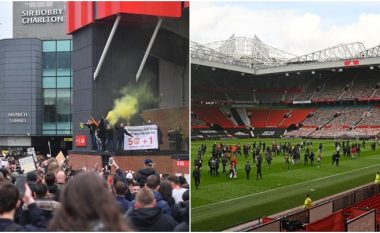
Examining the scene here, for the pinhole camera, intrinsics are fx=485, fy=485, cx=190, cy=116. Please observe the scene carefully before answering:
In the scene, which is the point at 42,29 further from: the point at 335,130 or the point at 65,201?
the point at 65,201

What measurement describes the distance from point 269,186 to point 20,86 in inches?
283

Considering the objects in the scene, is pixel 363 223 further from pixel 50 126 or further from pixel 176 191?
pixel 50 126

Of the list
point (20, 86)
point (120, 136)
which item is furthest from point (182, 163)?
point (20, 86)

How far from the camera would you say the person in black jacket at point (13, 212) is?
102 inches

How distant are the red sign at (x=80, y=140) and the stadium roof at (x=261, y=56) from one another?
7.30ft

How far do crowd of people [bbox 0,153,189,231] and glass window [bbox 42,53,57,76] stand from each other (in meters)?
7.78

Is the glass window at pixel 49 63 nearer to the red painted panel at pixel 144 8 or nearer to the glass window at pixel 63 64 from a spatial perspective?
the glass window at pixel 63 64

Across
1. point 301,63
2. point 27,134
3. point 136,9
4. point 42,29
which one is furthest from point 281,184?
point 42,29

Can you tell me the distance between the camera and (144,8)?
235 inches

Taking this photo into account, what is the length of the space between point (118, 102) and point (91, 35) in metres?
1.10

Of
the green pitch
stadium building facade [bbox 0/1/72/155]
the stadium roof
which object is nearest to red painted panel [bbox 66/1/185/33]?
the stadium roof

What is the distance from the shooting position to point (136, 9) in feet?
19.5

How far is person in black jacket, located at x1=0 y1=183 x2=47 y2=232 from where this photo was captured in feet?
8.48

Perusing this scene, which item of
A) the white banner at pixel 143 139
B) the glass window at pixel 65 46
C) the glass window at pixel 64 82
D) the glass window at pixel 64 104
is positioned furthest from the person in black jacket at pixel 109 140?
the glass window at pixel 65 46
